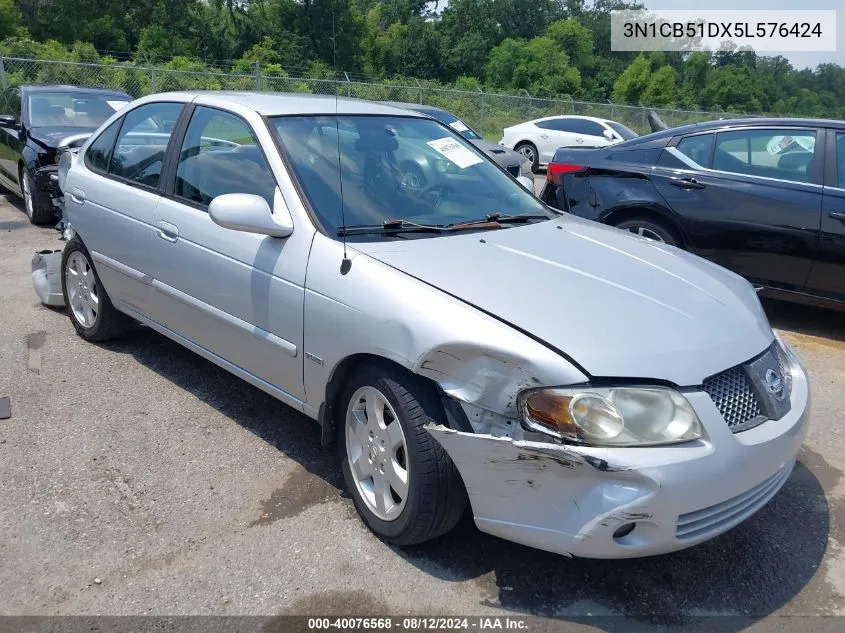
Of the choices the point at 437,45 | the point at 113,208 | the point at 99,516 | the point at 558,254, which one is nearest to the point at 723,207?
the point at 558,254

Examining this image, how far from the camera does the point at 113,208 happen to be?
14.4ft

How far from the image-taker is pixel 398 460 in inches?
113

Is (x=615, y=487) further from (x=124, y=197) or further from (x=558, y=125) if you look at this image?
(x=558, y=125)

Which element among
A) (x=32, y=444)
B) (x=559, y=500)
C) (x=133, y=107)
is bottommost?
(x=32, y=444)

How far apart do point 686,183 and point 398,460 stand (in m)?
4.07

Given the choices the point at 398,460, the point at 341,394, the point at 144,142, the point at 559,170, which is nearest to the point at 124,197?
the point at 144,142

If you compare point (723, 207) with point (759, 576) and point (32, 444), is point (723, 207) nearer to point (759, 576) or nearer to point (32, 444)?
point (759, 576)

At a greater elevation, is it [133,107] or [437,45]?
[437,45]

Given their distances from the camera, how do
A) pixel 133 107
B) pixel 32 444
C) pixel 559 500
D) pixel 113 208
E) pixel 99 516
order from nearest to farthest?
1. pixel 559 500
2. pixel 99 516
3. pixel 32 444
4. pixel 113 208
5. pixel 133 107

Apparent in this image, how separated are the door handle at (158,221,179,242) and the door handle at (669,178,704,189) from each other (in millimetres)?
3941

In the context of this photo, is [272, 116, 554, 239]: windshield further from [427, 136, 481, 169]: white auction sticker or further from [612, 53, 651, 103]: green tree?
[612, 53, 651, 103]: green tree

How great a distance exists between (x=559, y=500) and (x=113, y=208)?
10.5 feet

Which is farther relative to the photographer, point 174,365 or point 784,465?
point 174,365

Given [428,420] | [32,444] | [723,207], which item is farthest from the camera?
[723,207]
